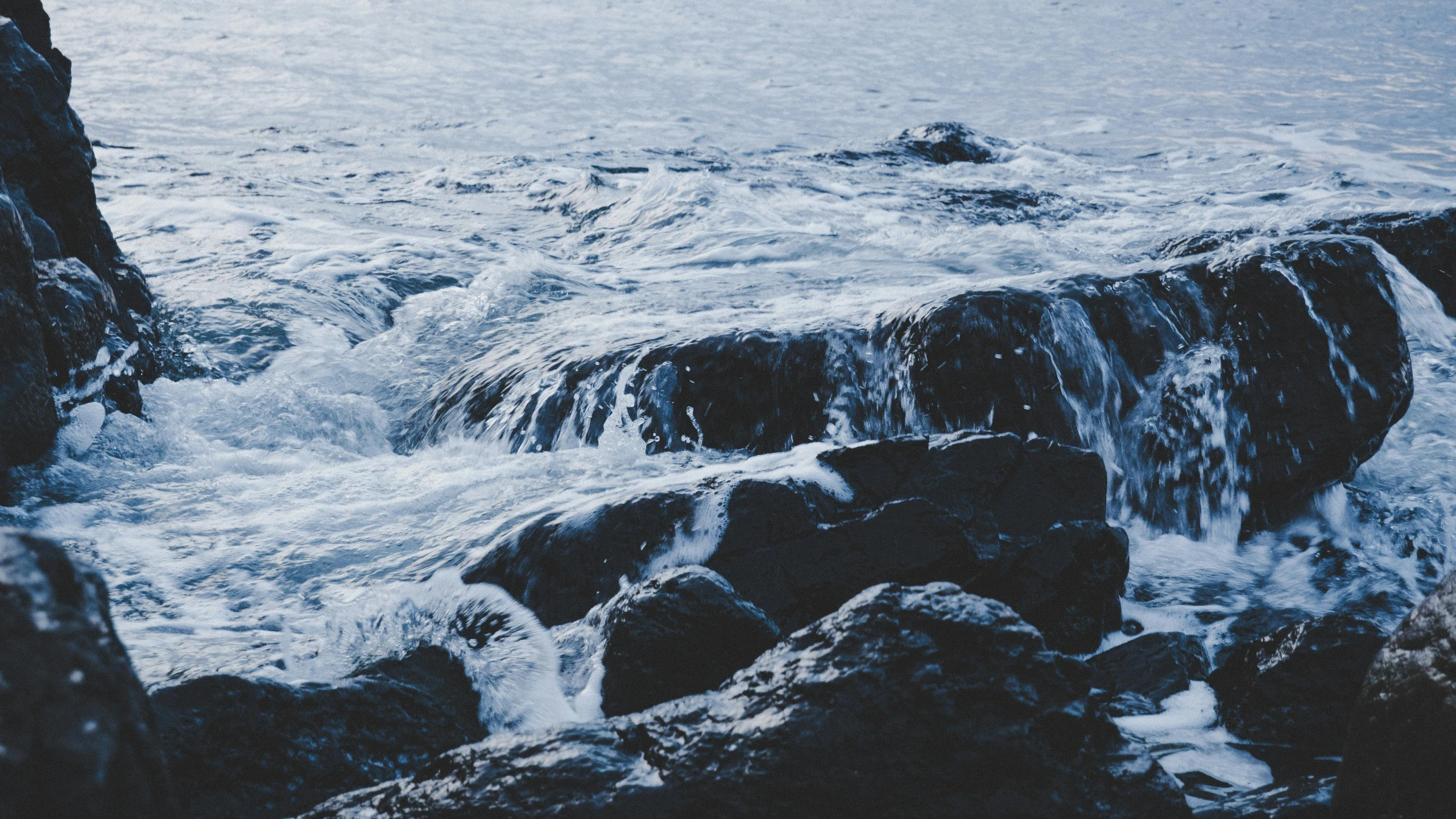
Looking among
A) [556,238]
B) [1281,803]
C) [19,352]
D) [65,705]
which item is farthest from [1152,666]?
[556,238]

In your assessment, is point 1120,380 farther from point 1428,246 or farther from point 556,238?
point 556,238

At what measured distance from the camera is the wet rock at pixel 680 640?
2838 millimetres

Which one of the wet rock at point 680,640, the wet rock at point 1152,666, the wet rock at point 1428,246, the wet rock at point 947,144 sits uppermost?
A: the wet rock at point 947,144

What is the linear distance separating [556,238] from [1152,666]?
687 centimetres

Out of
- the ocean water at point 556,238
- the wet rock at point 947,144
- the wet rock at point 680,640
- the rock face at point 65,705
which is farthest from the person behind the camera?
the wet rock at point 947,144

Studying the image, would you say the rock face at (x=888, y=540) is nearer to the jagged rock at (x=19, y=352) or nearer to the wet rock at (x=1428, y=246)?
the jagged rock at (x=19, y=352)

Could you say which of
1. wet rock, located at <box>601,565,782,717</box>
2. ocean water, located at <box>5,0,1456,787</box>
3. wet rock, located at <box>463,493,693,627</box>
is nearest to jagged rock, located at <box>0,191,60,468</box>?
ocean water, located at <box>5,0,1456,787</box>

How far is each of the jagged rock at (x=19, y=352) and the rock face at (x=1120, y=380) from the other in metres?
1.99

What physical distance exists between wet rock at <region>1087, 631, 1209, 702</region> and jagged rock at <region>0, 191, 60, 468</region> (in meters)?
4.40

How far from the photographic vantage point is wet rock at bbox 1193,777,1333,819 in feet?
7.88

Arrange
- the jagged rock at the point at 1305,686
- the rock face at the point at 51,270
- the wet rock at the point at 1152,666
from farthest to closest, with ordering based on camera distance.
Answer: the rock face at the point at 51,270
the wet rock at the point at 1152,666
the jagged rock at the point at 1305,686

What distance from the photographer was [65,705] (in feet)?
4.07

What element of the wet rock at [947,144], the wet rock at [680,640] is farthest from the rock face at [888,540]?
the wet rock at [947,144]

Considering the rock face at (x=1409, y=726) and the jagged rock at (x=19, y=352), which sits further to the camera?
the jagged rock at (x=19, y=352)
